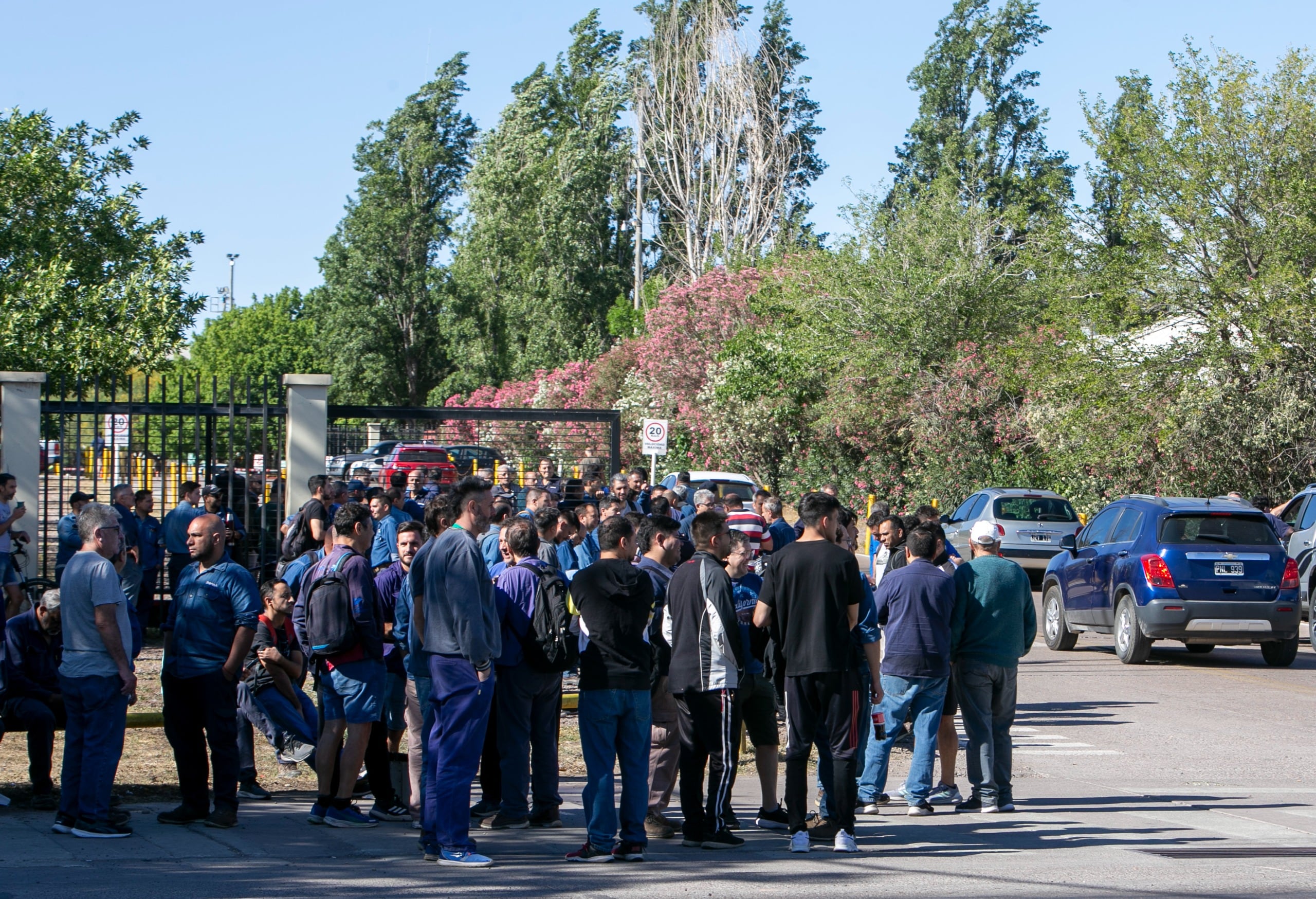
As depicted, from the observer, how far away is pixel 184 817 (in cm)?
769

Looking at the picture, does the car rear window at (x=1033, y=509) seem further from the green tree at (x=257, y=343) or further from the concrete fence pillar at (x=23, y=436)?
the green tree at (x=257, y=343)

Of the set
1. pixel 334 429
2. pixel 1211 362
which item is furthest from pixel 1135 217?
pixel 334 429

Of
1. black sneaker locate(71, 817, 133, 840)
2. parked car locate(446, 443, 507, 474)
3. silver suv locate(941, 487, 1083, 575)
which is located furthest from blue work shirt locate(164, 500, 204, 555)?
silver suv locate(941, 487, 1083, 575)

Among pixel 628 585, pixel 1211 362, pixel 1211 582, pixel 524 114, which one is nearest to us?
pixel 628 585

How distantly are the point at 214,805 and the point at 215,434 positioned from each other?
918 centimetres

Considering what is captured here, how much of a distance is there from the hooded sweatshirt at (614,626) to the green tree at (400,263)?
51.8 meters

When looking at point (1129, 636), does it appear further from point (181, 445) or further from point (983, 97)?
point (983, 97)

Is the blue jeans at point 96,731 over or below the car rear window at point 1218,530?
below

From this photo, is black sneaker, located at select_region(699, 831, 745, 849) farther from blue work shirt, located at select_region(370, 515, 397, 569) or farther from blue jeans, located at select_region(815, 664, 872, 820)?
blue work shirt, located at select_region(370, 515, 397, 569)

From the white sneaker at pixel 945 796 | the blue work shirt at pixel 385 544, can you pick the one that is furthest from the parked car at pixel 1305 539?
the blue work shirt at pixel 385 544

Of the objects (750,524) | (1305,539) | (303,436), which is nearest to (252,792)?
(303,436)

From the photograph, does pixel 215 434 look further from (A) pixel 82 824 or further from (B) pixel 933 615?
(B) pixel 933 615

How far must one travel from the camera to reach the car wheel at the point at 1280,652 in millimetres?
15438

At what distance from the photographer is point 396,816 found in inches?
318
